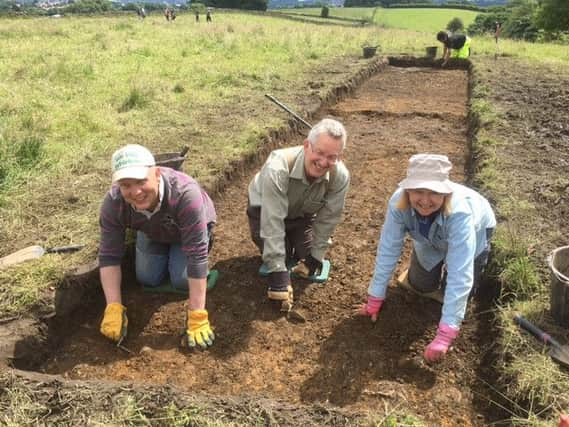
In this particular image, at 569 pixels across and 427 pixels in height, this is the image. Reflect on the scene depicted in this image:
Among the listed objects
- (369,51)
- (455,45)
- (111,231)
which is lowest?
(111,231)

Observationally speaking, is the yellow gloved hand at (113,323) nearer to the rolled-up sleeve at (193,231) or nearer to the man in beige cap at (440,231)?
the rolled-up sleeve at (193,231)

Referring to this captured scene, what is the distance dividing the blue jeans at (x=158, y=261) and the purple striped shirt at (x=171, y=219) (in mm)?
358

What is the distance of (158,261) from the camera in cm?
354

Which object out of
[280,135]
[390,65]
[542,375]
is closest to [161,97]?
[280,135]

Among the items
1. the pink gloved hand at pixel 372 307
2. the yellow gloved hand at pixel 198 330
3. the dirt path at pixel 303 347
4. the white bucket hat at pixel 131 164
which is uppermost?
the white bucket hat at pixel 131 164

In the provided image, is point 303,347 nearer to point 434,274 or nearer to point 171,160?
point 434,274

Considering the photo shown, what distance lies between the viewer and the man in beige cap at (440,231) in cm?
255

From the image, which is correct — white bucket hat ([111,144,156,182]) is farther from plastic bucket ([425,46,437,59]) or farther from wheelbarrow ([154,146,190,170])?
plastic bucket ([425,46,437,59])

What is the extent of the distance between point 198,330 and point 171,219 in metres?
0.72

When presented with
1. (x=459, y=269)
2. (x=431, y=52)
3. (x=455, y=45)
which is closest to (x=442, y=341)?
(x=459, y=269)

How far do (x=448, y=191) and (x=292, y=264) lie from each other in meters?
1.70

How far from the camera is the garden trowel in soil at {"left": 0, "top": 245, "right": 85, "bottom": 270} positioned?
3367mm

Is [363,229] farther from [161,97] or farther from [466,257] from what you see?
[161,97]

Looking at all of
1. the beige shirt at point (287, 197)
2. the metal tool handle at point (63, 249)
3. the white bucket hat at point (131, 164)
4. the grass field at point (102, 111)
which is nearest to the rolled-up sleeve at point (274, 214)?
the beige shirt at point (287, 197)
